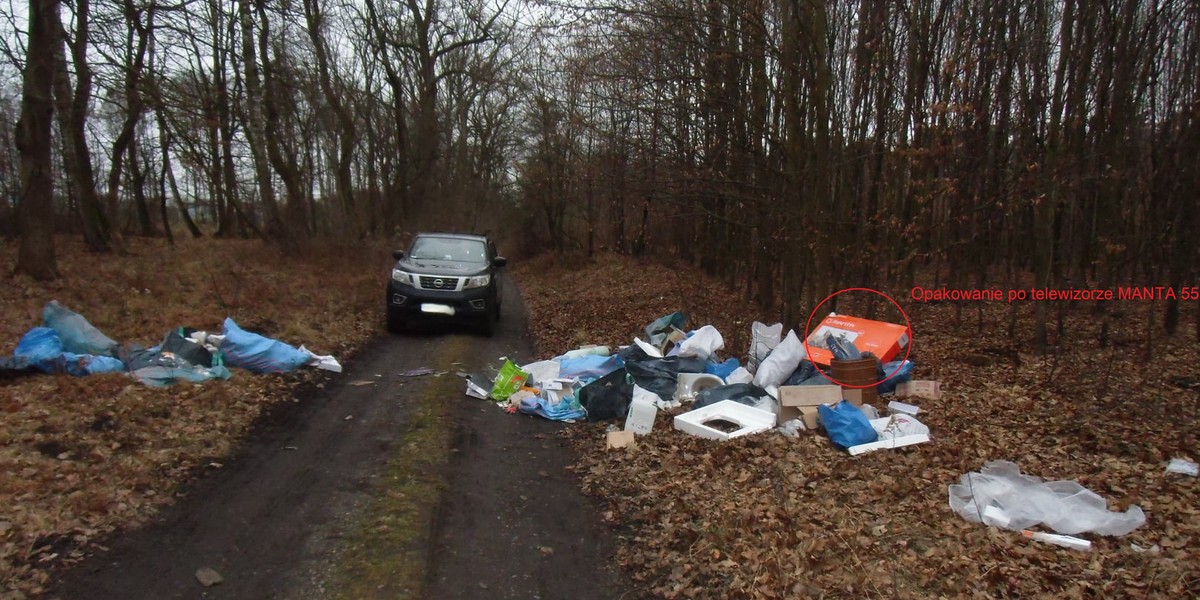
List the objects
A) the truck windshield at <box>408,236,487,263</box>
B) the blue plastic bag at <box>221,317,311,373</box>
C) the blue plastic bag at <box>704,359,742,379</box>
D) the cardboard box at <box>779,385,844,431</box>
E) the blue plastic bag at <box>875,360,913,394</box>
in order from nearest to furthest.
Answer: the cardboard box at <box>779,385,844,431</box> < the blue plastic bag at <box>875,360,913,394</box> < the blue plastic bag at <box>221,317,311,373</box> < the blue plastic bag at <box>704,359,742,379</box> < the truck windshield at <box>408,236,487,263</box>

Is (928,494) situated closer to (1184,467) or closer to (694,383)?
(1184,467)

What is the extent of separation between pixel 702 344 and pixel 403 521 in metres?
5.85

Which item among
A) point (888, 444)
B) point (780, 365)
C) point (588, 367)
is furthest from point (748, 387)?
point (588, 367)

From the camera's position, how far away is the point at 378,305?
50.3ft

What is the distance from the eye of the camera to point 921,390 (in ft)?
25.7

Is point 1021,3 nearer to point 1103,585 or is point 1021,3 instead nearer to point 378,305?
point 1103,585

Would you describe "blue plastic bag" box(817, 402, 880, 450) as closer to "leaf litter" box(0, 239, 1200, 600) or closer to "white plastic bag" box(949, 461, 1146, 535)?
"leaf litter" box(0, 239, 1200, 600)

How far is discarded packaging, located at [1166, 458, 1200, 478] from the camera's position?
541 centimetres

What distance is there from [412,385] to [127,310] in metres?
5.26

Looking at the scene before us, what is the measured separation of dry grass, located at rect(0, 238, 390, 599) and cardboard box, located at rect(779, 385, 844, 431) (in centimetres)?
510

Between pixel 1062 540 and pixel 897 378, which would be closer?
pixel 1062 540

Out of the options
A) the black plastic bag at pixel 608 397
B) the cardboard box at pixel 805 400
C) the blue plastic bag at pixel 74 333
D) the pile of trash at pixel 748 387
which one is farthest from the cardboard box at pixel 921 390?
the blue plastic bag at pixel 74 333

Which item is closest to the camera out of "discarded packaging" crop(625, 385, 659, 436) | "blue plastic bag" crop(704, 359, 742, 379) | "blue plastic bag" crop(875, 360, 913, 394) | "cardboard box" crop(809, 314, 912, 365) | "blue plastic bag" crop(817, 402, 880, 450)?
"blue plastic bag" crop(817, 402, 880, 450)

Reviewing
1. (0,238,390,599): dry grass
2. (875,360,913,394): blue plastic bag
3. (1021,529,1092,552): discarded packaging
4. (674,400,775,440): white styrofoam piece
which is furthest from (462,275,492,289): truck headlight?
(1021,529,1092,552): discarded packaging
